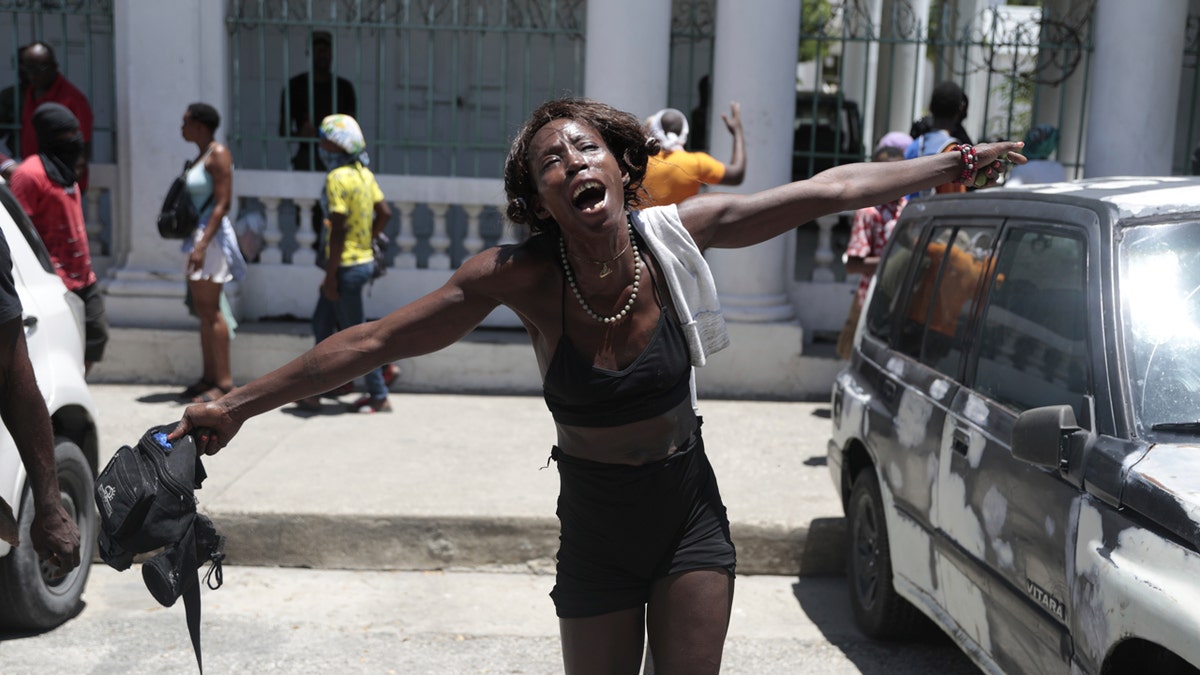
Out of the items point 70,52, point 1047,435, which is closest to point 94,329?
point 1047,435

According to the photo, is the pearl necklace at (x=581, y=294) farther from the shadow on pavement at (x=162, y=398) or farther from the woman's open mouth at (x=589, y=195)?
the shadow on pavement at (x=162, y=398)

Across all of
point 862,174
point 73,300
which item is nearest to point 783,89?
point 73,300

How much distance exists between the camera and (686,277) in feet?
10.5

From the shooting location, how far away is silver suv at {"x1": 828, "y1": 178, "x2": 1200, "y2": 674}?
320 cm

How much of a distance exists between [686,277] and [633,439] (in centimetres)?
41

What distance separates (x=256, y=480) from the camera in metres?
6.49

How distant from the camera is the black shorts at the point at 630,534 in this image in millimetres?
3125

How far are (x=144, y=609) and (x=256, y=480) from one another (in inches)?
45.4

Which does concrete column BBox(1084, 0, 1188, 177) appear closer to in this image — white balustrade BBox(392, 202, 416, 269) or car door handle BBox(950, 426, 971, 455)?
white balustrade BBox(392, 202, 416, 269)

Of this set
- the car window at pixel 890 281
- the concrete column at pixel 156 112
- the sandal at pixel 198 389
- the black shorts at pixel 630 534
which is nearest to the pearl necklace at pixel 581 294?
the black shorts at pixel 630 534

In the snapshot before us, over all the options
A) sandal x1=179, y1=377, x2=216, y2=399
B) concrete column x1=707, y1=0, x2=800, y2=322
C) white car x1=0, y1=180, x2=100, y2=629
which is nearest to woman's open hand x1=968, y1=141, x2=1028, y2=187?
white car x1=0, y1=180, x2=100, y2=629

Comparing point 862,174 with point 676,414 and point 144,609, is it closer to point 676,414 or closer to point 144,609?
point 676,414

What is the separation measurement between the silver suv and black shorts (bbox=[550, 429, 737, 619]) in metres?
0.95

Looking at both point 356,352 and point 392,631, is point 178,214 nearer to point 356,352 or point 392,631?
point 392,631
